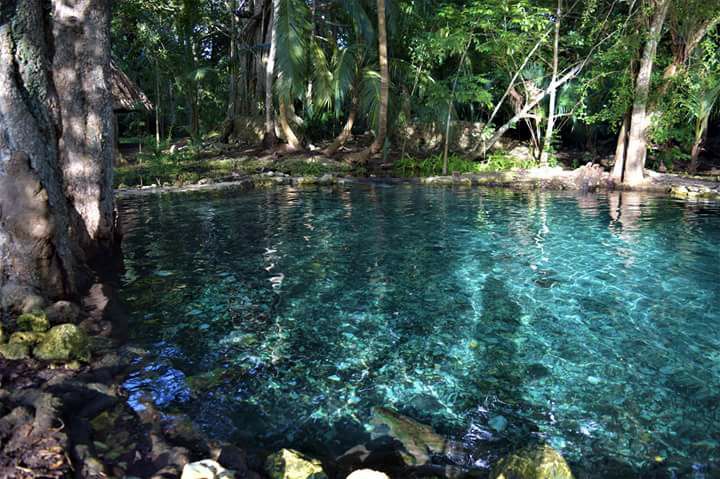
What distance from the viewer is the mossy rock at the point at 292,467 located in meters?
2.78

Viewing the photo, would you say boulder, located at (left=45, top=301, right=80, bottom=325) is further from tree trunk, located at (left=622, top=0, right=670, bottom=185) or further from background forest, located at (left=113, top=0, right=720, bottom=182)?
tree trunk, located at (left=622, top=0, right=670, bottom=185)

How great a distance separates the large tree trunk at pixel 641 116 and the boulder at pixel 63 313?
48.4 ft

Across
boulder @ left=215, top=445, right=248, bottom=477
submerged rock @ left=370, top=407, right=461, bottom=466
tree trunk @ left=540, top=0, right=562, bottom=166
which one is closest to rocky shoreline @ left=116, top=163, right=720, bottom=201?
tree trunk @ left=540, top=0, right=562, bottom=166

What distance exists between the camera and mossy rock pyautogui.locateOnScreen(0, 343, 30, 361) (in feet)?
12.2

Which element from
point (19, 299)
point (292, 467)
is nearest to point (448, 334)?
point (292, 467)

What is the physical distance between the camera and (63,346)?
388 cm

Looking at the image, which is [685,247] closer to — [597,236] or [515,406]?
[597,236]

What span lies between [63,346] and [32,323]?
480mm

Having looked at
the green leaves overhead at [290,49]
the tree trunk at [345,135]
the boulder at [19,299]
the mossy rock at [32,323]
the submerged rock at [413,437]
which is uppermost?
the green leaves overhead at [290,49]

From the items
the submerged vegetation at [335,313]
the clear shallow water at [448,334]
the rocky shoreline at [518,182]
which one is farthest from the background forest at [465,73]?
the clear shallow water at [448,334]

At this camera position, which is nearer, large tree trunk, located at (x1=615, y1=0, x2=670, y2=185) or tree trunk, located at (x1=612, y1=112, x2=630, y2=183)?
large tree trunk, located at (x1=615, y1=0, x2=670, y2=185)

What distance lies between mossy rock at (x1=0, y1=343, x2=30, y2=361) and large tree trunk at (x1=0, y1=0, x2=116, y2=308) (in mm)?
733

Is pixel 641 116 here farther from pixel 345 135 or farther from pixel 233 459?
pixel 233 459

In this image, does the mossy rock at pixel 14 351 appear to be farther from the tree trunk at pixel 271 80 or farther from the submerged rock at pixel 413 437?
the tree trunk at pixel 271 80
